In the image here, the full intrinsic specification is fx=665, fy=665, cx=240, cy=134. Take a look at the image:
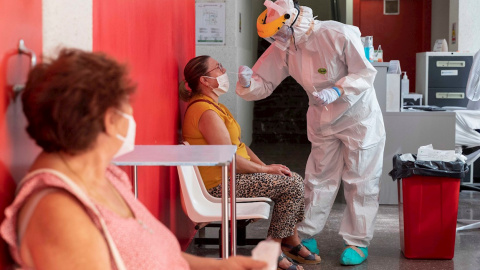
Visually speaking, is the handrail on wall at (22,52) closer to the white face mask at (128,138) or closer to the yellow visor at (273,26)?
the white face mask at (128,138)

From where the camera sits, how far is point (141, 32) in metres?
2.74

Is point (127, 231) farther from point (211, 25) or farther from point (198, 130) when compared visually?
point (211, 25)

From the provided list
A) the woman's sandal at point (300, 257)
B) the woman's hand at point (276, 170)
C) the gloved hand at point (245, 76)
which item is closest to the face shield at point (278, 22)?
the gloved hand at point (245, 76)

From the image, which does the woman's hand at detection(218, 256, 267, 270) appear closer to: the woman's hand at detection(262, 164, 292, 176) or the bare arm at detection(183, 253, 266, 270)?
the bare arm at detection(183, 253, 266, 270)

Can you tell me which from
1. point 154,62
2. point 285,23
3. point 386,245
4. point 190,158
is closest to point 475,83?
point 386,245

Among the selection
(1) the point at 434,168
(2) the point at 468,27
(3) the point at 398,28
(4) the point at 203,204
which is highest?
(3) the point at 398,28

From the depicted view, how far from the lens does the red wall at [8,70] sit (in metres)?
1.36

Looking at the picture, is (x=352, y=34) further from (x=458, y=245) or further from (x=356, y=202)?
(x=458, y=245)

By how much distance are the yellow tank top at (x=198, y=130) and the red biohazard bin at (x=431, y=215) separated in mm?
1005

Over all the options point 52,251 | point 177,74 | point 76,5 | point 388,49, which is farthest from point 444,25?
point 52,251

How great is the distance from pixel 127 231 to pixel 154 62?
69.6 inches

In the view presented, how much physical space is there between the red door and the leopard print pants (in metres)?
8.45

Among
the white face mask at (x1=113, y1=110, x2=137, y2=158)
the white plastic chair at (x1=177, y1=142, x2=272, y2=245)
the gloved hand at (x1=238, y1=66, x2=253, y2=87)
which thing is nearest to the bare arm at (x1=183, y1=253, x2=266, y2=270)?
the white face mask at (x1=113, y1=110, x2=137, y2=158)

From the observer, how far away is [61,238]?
1.14 m
